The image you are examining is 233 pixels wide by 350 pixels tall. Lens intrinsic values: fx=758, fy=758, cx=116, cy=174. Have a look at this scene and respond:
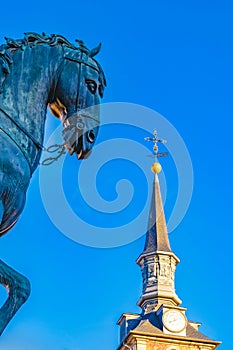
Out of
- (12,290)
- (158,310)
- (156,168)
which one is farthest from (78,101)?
(156,168)

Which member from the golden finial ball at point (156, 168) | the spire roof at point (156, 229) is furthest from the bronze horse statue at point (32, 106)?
the golden finial ball at point (156, 168)

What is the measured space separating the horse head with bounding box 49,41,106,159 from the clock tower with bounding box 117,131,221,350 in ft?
121

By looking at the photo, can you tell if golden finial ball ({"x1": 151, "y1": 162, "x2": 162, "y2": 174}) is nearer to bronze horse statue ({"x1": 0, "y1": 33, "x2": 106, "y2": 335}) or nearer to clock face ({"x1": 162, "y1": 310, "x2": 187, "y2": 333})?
clock face ({"x1": 162, "y1": 310, "x2": 187, "y2": 333})

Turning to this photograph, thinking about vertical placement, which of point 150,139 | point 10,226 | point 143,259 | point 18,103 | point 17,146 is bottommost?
point 10,226

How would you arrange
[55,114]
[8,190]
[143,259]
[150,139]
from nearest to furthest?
[8,190], [55,114], [143,259], [150,139]

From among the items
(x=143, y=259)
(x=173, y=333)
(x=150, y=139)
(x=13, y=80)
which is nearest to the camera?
(x=13, y=80)

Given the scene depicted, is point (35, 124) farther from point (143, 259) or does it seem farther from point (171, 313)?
point (143, 259)

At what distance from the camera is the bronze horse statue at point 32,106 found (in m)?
4.73

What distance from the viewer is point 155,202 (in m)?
50.4

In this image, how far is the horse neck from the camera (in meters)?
5.00

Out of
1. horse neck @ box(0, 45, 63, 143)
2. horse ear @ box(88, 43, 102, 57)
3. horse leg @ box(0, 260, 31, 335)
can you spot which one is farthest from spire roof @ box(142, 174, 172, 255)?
horse leg @ box(0, 260, 31, 335)

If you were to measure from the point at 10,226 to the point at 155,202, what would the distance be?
45.6m

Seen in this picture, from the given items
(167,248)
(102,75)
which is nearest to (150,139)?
(167,248)

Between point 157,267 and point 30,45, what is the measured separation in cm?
4210
